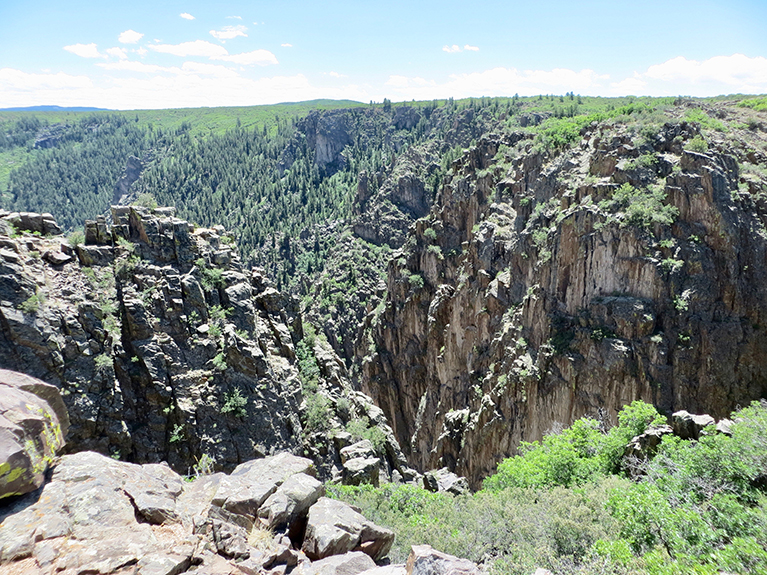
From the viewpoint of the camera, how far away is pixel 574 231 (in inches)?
1508

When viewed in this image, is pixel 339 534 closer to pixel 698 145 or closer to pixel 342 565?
pixel 342 565

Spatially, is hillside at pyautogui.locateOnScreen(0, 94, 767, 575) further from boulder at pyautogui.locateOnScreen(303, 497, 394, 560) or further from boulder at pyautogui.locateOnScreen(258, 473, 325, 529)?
boulder at pyautogui.locateOnScreen(303, 497, 394, 560)

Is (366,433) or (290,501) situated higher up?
(290,501)

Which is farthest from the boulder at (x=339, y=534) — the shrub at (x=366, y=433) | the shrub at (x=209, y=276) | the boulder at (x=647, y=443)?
the shrub at (x=209, y=276)

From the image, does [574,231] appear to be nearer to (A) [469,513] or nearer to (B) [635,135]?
(B) [635,135]

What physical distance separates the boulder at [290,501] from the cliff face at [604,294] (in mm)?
28722

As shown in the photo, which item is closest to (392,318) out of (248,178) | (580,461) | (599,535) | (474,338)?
(474,338)

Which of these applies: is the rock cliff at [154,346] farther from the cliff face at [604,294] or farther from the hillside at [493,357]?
the cliff face at [604,294]

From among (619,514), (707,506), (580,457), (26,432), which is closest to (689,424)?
(580,457)

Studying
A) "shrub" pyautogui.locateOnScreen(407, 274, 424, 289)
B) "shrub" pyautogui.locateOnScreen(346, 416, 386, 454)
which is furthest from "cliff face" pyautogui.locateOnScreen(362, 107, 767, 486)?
"shrub" pyautogui.locateOnScreen(346, 416, 386, 454)

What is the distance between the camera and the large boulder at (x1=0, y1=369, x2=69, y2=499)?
9.09m

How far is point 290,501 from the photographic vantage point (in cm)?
1262

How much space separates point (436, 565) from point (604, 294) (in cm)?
3256

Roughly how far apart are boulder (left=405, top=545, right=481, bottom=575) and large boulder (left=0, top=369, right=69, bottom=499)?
9277 millimetres
